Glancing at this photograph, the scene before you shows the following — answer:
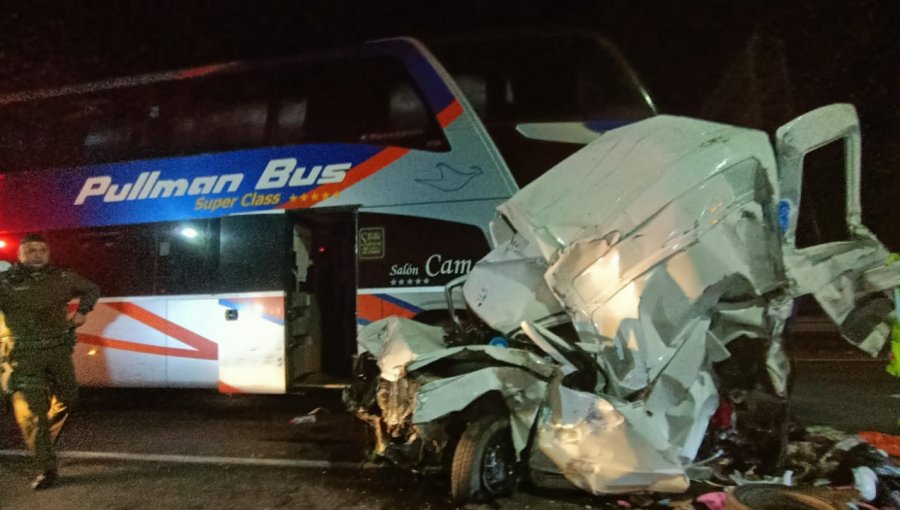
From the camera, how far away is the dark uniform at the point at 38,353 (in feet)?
14.9

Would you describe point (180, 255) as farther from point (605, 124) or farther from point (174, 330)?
point (605, 124)

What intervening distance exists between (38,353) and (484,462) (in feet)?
10.7

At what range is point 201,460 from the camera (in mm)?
5301

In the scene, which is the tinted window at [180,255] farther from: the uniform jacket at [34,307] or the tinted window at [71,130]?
the uniform jacket at [34,307]

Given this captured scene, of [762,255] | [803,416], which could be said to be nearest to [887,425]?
[803,416]

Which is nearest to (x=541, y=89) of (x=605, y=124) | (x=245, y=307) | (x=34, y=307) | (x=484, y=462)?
(x=605, y=124)

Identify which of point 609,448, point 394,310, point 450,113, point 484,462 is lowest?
point 484,462

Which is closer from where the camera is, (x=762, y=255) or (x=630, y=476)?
(x=630, y=476)

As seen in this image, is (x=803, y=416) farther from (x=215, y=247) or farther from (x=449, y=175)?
(x=215, y=247)

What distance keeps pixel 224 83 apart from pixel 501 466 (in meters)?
5.32

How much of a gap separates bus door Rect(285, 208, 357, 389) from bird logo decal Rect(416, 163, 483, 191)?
0.96 metres

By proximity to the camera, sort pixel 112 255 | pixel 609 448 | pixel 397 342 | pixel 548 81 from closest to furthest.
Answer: pixel 609 448
pixel 397 342
pixel 548 81
pixel 112 255

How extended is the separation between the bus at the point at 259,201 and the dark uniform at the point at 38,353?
83.3 inches

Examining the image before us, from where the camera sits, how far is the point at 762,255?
3.83 m
